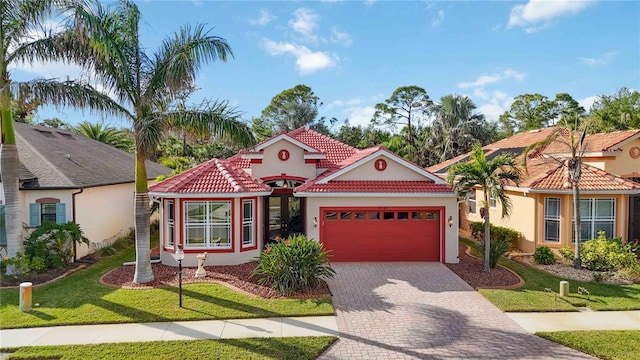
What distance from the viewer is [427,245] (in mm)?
15812

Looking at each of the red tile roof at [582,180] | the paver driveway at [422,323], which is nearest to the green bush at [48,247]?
the paver driveway at [422,323]

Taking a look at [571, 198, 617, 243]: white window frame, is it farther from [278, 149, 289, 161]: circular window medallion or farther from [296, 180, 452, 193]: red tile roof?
[278, 149, 289, 161]: circular window medallion

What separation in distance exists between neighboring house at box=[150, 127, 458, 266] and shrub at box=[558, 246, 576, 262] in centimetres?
435

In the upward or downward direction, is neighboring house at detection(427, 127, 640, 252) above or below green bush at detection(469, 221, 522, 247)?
above

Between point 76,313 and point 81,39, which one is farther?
point 81,39

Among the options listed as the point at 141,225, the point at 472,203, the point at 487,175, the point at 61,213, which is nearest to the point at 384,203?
the point at 487,175

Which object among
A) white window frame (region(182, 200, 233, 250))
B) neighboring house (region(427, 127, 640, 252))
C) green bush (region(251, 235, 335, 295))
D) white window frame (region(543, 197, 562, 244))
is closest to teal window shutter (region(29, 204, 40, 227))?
white window frame (region(182, 200, 233, 250))

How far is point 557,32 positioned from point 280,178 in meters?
13.3

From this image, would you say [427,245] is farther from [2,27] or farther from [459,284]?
[2,27]

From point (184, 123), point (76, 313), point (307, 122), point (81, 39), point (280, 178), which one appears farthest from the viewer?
point (307, 122)

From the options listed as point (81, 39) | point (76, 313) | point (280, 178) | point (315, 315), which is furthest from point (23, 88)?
point (315, 315)

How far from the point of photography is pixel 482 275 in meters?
13.7

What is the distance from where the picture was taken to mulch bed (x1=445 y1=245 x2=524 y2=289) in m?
12.7

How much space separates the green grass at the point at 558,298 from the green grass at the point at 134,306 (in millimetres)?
5280
